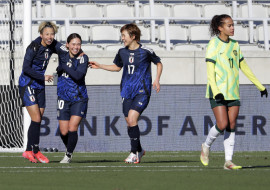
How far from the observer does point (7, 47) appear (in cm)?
1570

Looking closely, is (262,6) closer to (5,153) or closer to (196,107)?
(196,107)

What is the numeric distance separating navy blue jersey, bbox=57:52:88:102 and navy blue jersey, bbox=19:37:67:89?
0.19 metres

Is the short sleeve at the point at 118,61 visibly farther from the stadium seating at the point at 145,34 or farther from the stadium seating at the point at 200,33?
the stadium seating at the point at 200,33

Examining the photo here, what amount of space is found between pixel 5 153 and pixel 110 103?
7.25ft

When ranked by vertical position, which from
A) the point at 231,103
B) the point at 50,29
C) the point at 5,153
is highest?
the point at 50,29

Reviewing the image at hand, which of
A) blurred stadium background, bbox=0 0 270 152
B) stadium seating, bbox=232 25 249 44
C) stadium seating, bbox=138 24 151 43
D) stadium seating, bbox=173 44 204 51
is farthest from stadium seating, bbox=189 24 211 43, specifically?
blurred stadium background, bbox=0 0 270 152

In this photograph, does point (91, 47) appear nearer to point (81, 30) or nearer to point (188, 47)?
point (81, 30)

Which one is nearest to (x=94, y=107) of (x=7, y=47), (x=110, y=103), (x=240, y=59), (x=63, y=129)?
(x=110, y=103)

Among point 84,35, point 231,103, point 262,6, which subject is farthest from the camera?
point 262,6

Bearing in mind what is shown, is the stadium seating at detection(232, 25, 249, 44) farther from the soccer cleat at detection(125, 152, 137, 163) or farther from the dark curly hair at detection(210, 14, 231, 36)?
the dark curly hair at detection(210, 14, 231, 36)

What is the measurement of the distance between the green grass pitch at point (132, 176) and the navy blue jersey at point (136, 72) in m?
0.95

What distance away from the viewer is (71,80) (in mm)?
10227

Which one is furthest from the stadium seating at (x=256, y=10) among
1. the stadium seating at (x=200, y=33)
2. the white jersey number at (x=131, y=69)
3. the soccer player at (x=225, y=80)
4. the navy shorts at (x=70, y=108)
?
the soccer player at (x=225, y=80)

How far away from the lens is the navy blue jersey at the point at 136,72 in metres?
10.4
